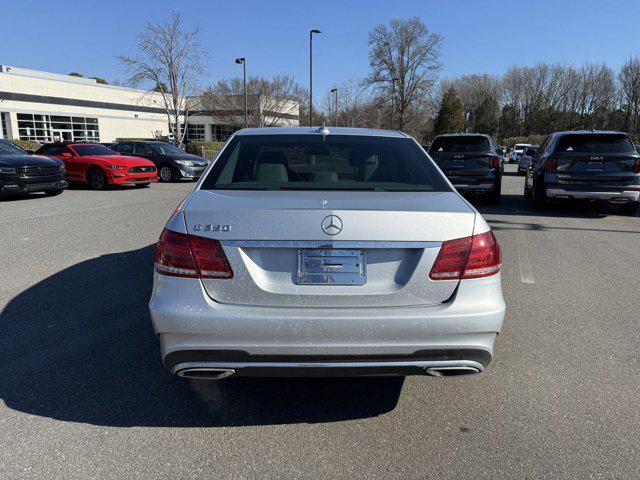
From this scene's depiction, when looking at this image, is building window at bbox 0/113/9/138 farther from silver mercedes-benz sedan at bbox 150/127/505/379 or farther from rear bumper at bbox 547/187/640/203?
silver mercedes-benz sedan at bbox 150/127/505/379

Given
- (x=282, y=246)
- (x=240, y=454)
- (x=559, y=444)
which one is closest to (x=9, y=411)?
(x=240, y=454)

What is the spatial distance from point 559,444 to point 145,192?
14815 millimetres

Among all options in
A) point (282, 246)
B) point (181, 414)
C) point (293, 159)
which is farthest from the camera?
point (293, 159)

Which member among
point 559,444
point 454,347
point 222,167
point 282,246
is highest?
point 222,167

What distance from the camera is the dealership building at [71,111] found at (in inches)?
1917

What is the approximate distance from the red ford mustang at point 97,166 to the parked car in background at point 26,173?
1.89m

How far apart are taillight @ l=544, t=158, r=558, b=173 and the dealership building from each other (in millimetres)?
37018

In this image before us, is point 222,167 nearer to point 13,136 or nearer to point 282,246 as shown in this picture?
point 282,246

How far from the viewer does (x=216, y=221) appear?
8.16 feet

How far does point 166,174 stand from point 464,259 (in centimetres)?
1839

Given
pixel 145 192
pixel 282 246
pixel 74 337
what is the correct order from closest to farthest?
pixel 282 246
pixel 74 337
pixel 145 192

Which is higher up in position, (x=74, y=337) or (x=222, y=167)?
(x=222, y=167)

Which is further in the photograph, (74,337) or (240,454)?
(74,337)

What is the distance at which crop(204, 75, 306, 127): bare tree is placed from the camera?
49.5m
